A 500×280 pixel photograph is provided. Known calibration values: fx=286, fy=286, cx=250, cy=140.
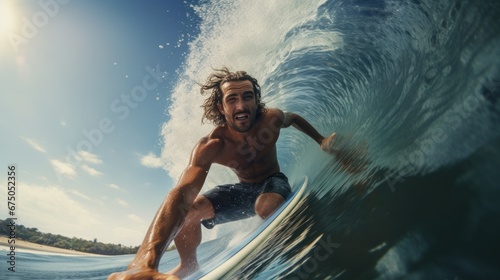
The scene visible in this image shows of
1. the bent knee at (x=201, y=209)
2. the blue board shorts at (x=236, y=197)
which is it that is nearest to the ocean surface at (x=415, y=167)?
the blue board shorts at (x=236, y=197)

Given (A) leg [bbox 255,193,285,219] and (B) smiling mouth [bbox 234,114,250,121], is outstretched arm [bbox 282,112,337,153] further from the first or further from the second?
(A) leg [bbox 255,193,285,219]

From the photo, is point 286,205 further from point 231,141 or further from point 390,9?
point 390,9

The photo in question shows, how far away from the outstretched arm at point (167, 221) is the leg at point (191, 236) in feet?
2.28

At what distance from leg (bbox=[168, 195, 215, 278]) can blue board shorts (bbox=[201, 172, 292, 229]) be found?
73mm

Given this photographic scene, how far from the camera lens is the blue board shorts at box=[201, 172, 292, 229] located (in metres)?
2.99

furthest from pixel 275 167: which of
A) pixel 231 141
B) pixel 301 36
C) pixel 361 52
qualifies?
pixel 301 36

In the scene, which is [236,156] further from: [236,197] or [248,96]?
[248,96]

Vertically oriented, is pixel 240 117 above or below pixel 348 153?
above

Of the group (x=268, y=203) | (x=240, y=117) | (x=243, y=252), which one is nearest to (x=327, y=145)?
(x=268, y=203)

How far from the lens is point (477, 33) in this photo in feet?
5.11

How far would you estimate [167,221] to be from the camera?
1521mm

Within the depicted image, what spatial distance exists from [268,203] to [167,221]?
4.50 feet

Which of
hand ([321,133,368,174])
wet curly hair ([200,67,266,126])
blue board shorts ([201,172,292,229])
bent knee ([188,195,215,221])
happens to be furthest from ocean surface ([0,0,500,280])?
wet curly hair ([200,67,266,126])

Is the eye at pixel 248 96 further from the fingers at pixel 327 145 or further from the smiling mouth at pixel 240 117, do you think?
the fingers at pixel 327 145
